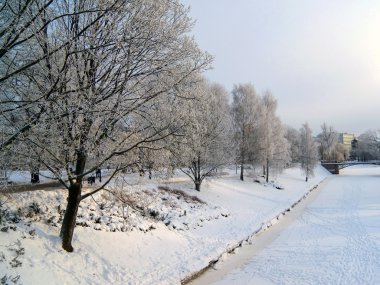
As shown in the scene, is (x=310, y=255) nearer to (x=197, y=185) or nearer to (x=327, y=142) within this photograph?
(x=197, y=185)

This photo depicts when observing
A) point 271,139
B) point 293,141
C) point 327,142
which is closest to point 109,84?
point 271,139

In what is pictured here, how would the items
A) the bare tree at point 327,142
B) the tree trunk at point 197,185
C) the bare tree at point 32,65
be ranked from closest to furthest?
the bare tree at point 32,65 → the tree trunk at point 197,185 → the bare tree at point 327,142

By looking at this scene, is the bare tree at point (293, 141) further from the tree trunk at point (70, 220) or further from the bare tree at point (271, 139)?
the tree trunk at point (70, 220)

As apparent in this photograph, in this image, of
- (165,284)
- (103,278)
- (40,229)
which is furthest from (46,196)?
(165,284)

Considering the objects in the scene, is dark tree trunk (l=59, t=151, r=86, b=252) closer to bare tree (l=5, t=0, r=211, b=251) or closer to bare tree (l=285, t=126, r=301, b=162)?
bare tree (l=5, t=0, r=211, b=251)

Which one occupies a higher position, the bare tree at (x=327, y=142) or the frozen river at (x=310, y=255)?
the bare tree at (x=327, y=142)

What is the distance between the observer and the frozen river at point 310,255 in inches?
421

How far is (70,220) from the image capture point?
9797mm

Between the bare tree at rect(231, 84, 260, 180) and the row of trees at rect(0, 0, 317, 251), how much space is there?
2399 cm

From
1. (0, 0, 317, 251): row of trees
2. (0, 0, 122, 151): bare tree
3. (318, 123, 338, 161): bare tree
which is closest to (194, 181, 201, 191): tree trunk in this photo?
(0, 0, 317, 251): row of trees

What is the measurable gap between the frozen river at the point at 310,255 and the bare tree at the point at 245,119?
Answer: 13408mm

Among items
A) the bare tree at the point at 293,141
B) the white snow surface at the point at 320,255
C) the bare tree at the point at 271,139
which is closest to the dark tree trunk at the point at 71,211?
the white snow surface at the point at 320,255

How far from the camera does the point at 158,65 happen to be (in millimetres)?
9281

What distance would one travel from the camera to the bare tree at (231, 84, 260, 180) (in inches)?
1362
